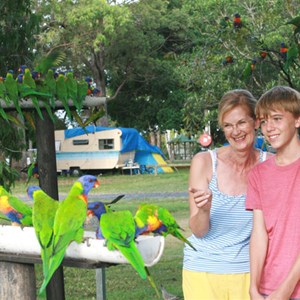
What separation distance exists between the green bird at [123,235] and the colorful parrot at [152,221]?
0.05 meters

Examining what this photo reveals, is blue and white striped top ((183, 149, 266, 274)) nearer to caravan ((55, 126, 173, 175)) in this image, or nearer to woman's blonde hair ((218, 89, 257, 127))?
woman's blonde hair ((218, 89, 257, 127))

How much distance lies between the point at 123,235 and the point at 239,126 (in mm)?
764

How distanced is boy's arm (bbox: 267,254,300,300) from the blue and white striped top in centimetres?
31

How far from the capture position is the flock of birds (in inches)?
70.7

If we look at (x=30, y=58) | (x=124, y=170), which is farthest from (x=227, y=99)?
(x=124, y=170)

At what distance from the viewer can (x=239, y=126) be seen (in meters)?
2.36

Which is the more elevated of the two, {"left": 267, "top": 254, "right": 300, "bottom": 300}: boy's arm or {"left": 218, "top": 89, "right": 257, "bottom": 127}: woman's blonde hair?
{"left": 218, "top": 89, "right": 257, "bottom": 127}: woman's blonde hair

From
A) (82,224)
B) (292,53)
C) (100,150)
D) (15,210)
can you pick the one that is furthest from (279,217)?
(100,150)

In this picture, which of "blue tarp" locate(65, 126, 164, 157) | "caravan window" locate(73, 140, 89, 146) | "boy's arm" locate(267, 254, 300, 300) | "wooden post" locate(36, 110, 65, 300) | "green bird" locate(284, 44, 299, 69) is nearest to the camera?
"boy's arm" locate(267, 254, 300, 300)

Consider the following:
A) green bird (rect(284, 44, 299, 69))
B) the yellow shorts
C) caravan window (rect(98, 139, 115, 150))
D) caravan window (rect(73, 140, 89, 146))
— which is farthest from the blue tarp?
the yellow shorts

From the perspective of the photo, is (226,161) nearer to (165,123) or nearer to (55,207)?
(55,207)

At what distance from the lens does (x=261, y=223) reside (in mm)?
2135

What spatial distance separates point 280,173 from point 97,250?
65cm

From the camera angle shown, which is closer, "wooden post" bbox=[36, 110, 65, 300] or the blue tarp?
"wooden post" bbox=[36, 110, 65, 300]
